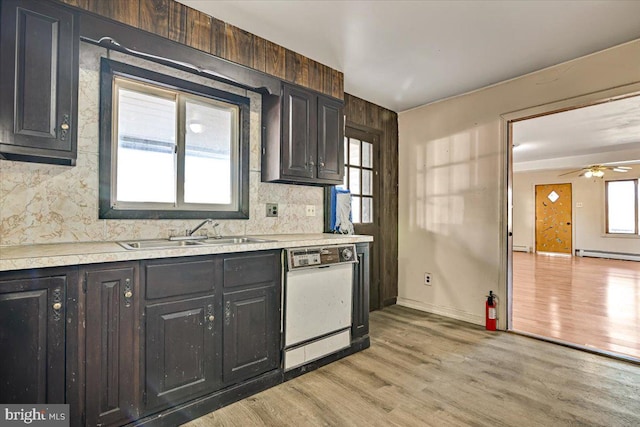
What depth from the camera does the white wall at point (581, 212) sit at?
848 cm

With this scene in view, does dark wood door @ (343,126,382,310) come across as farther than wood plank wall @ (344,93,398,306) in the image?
No

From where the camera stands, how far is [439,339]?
3090mm

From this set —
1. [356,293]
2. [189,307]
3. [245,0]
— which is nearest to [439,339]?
[356,293]

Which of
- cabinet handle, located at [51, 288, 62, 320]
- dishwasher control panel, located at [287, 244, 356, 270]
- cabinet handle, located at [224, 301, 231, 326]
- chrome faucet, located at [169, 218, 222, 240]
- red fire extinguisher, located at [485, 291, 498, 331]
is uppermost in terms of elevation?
chrome faucet, located at [169, 218, 222, 240]

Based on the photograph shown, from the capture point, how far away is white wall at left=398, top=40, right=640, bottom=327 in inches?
123

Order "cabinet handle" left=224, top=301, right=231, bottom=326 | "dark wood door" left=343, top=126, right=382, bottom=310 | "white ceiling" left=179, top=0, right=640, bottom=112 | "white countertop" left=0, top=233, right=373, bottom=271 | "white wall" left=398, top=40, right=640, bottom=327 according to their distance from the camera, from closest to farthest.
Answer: "white countertop" left=0, top=233, right=373, bottom=271 → "cabinet handle" left=224, top=301, right=231, bottom=326 → "white ceiling" left=179, top=0, right=640, bottom=112 → "white wall" left=398, top=40, right=640, bottom=327 → "dark wood door" left=343, top=126, right=382, bottom=310

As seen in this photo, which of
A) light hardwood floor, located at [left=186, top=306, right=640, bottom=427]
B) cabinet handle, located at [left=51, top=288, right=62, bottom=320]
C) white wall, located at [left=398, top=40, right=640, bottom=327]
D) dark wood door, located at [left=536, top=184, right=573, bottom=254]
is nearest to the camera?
cabinet handle, located at [left=51, top=288, right=62, bottom=320]

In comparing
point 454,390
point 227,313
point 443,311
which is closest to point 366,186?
point 443,311

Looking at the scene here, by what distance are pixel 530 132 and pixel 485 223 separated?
3234mm

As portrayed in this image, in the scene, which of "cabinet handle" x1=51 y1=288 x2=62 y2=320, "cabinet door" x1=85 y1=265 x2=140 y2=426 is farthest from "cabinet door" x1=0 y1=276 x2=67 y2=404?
"cabinet door" x1=85 y1=265 x2=140 y2=426

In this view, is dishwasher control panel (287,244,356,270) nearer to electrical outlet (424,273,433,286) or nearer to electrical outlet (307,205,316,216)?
electrical outlet (307,205,316,216)

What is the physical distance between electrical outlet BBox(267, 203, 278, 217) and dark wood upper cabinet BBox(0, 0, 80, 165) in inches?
57.0

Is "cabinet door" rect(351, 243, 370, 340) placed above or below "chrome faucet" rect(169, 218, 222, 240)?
below

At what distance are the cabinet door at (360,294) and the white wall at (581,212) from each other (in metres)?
9.34
